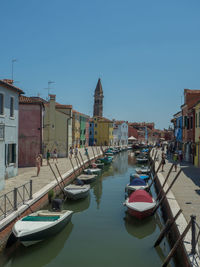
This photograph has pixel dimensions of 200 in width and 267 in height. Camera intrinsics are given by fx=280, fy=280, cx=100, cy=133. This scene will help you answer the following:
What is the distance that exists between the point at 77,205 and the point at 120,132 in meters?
76.1

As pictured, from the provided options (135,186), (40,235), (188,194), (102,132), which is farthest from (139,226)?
(102,132)

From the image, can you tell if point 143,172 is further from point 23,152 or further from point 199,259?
point 199,259

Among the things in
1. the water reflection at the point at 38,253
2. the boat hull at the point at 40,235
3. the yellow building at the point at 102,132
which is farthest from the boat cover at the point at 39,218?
the yellow building at the point at 102,132

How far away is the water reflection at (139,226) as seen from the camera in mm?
13645

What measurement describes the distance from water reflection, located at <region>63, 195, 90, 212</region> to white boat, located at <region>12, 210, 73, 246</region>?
4.82 m

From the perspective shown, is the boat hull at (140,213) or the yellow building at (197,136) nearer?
the boat hull at (140,213)

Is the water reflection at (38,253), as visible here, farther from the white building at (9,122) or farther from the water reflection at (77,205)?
the white building at (9,122)

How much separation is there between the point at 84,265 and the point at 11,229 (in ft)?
10.9

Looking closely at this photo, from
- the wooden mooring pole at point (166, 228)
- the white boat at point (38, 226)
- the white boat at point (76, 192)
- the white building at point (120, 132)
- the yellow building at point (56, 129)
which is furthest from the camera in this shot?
the white building at point (120, 132)

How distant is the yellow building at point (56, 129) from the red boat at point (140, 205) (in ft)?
81.2

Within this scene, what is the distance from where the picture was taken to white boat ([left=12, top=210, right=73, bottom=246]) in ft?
35.4

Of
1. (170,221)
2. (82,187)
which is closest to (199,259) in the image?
(170,221)

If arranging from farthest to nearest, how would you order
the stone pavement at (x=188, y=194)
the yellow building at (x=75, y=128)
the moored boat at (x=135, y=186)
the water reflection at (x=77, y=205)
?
the yellow building at (x=75, y=128) → the moored boat at (x=135, y=186) → the water reflection at (x=77, y=205) → the stone pavement at (x=188, y=194)

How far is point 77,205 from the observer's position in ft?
61.5
